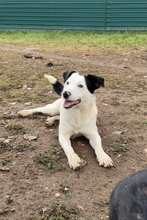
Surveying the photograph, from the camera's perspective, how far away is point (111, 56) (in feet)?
27.7

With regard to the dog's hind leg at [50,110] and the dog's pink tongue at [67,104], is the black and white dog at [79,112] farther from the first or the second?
the dog's hind leg at [50,110]

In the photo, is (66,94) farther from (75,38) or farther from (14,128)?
(75,38)

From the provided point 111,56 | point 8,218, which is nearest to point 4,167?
point 8,218

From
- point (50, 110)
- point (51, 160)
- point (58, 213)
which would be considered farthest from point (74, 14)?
point (58, 213)

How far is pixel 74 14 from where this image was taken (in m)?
13.2

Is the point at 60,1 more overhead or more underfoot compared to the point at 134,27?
more overhead

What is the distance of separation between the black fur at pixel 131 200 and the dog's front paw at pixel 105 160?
4.10 feet

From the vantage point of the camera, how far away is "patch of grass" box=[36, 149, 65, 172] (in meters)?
2.83

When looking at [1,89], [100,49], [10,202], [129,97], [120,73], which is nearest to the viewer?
[10,202]

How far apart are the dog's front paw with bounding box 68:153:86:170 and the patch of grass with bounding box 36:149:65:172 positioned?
0.12 metres

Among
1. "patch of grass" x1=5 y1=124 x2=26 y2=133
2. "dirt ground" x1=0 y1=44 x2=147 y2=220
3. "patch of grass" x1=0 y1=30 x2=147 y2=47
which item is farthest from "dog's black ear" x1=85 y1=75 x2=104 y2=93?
"patch of grass" x1=0 y1=30 x2=147 y2=47

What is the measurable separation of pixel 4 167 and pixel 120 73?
186 inches

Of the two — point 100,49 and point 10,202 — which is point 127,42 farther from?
point 10,202

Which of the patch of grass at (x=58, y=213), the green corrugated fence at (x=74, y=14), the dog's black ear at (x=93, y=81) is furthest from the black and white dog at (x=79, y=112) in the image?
the green corrugated fence at (x=74, y=14)
